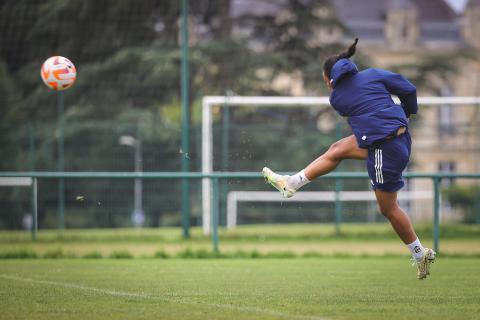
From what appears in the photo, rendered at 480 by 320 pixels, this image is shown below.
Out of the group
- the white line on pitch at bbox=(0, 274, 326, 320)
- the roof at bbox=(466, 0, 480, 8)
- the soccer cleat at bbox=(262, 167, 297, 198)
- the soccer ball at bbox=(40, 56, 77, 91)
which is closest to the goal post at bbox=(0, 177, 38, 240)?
the soccer ball at bbox=(40, 56, 77, 91)

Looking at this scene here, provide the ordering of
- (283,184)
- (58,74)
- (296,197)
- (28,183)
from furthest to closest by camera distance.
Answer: (296,197) < (28,183) < (58,74) < (283,184)

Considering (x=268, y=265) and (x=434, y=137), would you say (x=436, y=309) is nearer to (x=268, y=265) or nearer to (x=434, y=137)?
(x=268, y=265)

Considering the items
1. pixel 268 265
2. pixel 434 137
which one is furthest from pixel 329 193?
pixel 268 265

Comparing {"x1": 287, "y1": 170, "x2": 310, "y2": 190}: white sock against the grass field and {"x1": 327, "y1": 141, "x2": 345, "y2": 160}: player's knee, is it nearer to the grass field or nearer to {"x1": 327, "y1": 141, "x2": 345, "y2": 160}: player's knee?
{"x1": 327, "y1": 141, "x2": 345, "y2": 160}: player's knee

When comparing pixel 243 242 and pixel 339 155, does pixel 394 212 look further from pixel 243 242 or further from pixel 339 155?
pixel 243 242

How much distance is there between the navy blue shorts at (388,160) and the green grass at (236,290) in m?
0.92

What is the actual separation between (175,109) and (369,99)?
71.9ft

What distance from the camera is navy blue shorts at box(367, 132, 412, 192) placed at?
718 cm

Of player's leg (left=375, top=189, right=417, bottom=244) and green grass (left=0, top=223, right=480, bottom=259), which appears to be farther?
green grass (left=0, top=223, right=480, bottom=259)

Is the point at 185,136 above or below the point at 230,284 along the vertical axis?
above

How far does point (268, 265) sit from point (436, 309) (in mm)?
4252

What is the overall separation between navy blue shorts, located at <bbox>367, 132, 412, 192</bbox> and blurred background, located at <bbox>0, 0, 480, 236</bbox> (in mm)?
11031

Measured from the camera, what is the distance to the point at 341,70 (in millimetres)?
7246

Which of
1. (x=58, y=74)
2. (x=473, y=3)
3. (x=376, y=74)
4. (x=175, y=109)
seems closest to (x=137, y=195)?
(x=175, y=109)
